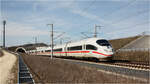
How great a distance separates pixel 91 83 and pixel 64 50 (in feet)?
94.0

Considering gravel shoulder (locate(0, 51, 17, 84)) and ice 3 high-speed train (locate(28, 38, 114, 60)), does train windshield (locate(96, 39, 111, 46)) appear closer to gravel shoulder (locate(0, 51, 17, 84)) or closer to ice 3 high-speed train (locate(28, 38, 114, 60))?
ice 3 high-speed train (locate(28, 38, 114, 60))

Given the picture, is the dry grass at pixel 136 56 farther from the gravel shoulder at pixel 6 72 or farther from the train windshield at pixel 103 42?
the gravel shoulder at pixel 6 72

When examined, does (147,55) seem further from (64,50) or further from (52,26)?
(52,26)

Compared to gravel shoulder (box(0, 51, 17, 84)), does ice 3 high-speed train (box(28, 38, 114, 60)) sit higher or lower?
higher

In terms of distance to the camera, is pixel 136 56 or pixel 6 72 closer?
pixel 6 72

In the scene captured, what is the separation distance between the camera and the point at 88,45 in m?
25.2

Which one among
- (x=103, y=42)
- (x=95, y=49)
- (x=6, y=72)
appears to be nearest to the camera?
(x=6, y=72)

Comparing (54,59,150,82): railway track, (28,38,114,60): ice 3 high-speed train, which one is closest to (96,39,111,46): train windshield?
(28,38,114,60): ice 3 high-speed train

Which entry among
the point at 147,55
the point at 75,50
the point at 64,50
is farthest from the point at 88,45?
the point at 64,50

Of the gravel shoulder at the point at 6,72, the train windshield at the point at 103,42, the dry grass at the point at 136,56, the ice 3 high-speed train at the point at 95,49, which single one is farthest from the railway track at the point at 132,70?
the dry grass at the point at 136,56

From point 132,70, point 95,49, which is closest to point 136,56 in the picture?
point 95,49

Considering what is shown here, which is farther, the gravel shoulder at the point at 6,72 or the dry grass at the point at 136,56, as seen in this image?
the dry grass at the point at 136,56

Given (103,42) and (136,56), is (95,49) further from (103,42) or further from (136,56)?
(136,56)

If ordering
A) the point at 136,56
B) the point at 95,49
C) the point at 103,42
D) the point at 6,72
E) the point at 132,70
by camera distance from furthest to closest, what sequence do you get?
the point at 136,56 → the point at 103,42 → the point at 95,49 → the point at 6,72 → the point at 132,70
